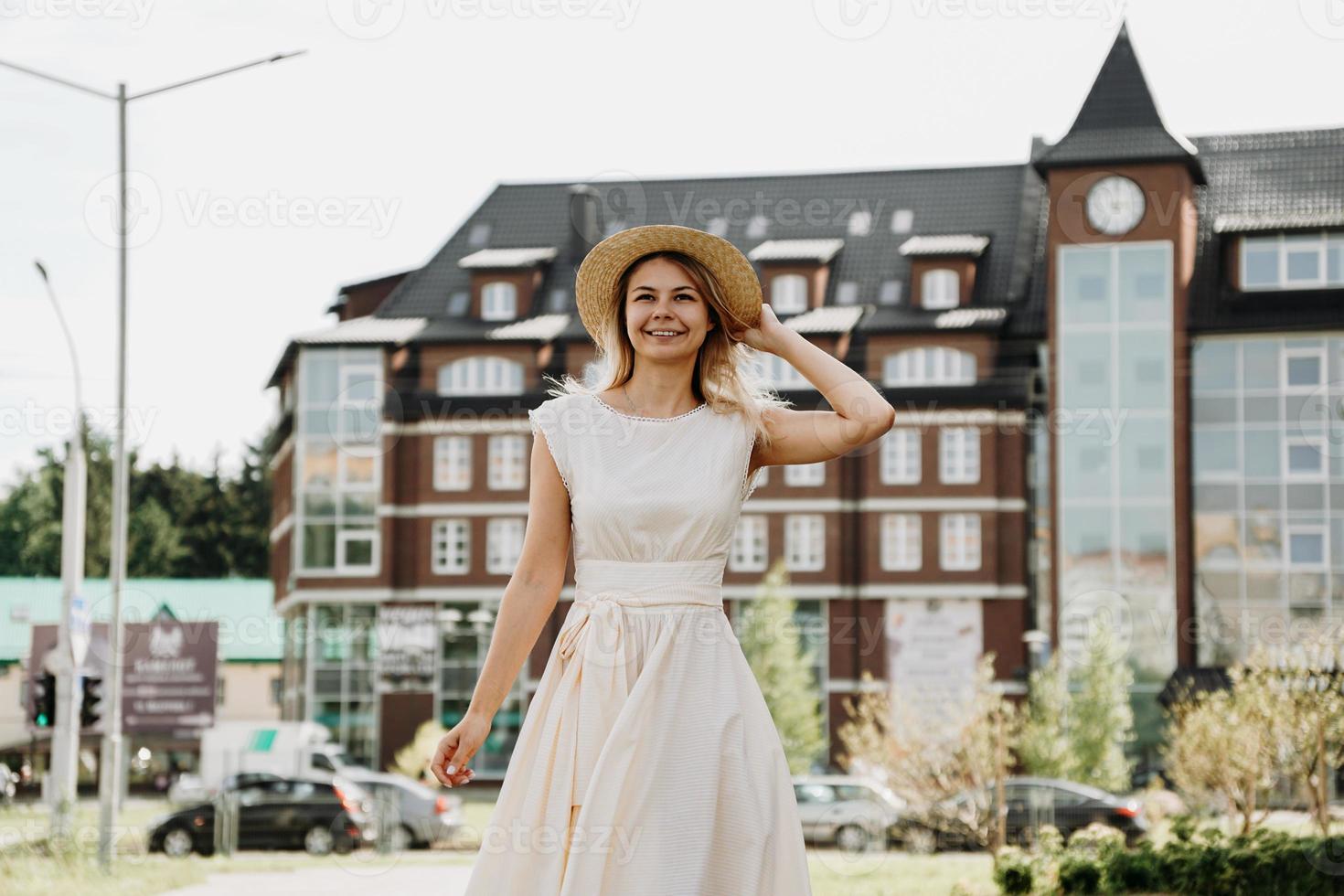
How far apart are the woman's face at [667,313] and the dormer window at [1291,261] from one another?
1958 inches

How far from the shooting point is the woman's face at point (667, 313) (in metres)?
4.23

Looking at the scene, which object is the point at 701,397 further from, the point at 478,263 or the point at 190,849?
the point at 478,263

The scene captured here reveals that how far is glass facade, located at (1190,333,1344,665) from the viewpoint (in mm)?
49812

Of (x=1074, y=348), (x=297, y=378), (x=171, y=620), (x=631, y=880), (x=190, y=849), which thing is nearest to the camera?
(x=631, y=880)

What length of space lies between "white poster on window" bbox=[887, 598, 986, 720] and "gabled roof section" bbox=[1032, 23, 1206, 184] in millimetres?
12276

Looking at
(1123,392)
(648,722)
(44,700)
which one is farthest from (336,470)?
(648,722)

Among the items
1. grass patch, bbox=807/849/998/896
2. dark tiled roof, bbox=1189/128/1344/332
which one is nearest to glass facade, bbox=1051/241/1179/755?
dark tiled roof, bbox=1189/128/1344/332

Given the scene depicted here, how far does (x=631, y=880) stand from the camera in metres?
3.88

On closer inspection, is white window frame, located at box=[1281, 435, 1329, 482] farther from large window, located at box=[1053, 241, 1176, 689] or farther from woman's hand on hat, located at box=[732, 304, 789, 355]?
woman's hand on hat, located at box=[732, 304, 789, 355]

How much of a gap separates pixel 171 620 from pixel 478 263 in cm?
2526

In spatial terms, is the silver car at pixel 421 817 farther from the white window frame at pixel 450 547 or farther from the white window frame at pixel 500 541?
the white window frame at pixel 450 547

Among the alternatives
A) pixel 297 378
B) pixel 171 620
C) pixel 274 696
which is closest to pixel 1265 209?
pixel 297 378

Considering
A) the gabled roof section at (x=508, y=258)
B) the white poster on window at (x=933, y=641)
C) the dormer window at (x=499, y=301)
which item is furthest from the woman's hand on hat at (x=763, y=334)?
the dormer window at (x=499, y=301)

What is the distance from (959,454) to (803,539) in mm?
5002
